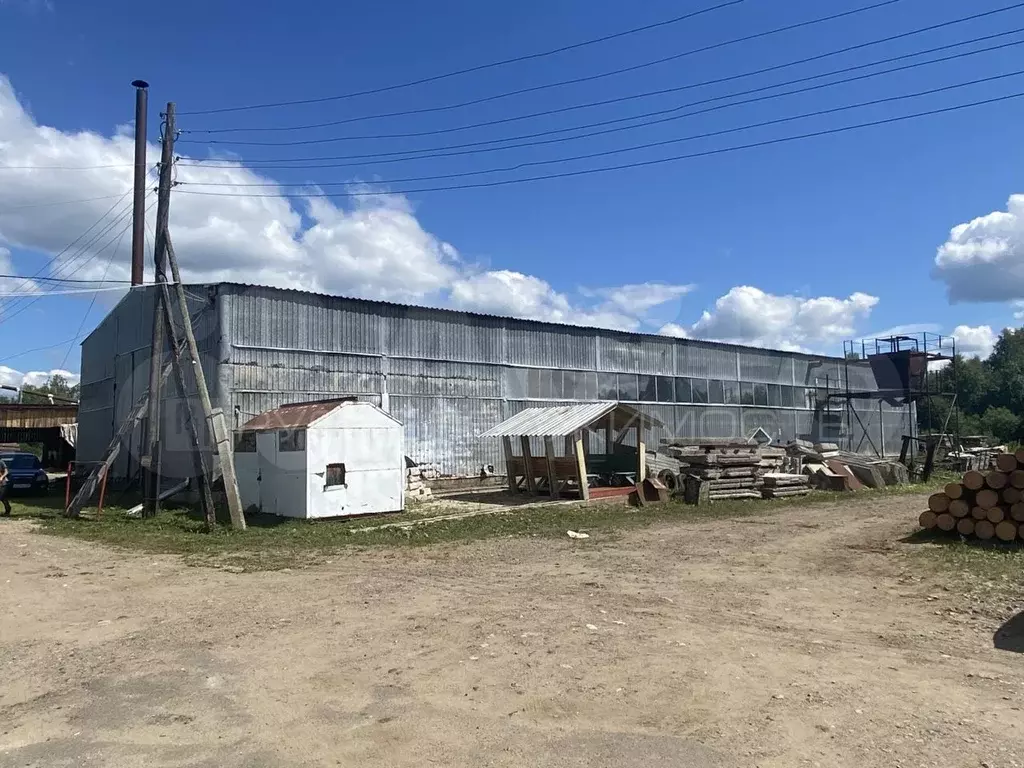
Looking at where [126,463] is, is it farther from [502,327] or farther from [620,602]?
[620,602]

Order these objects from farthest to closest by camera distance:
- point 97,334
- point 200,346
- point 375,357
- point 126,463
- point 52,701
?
point 97,334 → point 126,463 → point 375,357 → point 200,346 → point 52,701

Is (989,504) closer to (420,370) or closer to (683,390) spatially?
(420,370)

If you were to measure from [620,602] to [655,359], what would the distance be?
25982 mm

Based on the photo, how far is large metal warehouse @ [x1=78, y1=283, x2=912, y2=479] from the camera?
77.6 ft

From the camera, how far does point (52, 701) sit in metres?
5.93

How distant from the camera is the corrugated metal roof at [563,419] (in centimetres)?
2209

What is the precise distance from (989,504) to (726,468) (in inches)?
415

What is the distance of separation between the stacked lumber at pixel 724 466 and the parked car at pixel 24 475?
2217 centimetres

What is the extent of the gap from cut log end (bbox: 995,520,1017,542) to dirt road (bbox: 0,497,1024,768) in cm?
268

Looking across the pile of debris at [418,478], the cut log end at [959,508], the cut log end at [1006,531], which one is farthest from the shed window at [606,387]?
the cut log end at [1006,531]

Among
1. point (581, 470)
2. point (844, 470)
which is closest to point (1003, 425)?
point (844, 470)

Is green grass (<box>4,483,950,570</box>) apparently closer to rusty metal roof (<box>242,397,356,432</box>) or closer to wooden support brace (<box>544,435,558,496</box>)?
wooden support brace (<box>544,435,558,496</box>)

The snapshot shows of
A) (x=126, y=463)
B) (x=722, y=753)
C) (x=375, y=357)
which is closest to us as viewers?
(x=722, y=753)

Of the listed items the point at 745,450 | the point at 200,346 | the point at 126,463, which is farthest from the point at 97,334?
the point at 745,450
